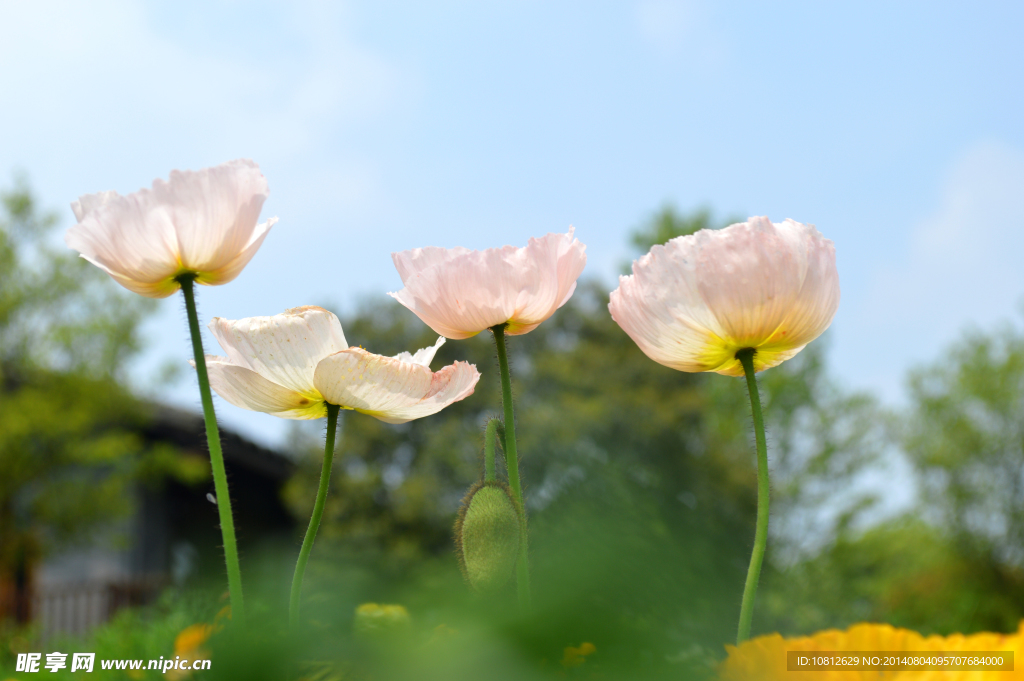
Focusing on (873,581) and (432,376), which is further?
(873,581)

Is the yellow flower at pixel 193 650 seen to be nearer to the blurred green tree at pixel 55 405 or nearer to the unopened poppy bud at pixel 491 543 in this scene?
the unopened poppy bud at pixel 491 543

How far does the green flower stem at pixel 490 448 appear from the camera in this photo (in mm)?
640

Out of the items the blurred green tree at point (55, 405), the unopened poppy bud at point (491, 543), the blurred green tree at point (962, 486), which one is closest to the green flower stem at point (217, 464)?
the unopened poppy bud at point (491, 543)

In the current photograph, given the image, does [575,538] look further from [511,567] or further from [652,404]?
[652,404]

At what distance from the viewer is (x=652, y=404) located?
1195 cm

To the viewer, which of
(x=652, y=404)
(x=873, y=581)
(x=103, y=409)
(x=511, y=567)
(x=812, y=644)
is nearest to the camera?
(x=511, y=567)

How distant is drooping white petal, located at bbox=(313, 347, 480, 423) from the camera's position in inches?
22.7

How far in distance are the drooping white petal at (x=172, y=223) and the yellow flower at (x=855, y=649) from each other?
0.46 m

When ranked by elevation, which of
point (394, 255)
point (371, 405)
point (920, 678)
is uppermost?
point (394, 255)

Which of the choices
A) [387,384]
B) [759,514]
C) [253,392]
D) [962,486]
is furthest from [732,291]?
[962,486]

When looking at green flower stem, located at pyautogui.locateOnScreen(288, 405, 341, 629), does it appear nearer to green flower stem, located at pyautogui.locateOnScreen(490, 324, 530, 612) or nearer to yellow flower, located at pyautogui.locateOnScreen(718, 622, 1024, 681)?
green flower stem, located at pyautogui.locateOnScreen(490, 324, 530, 612)

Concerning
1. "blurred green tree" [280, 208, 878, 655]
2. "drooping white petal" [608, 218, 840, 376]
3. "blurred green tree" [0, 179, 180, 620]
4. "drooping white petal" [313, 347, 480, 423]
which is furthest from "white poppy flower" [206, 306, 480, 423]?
"blurred green tree" [0, 179, 180, 620]

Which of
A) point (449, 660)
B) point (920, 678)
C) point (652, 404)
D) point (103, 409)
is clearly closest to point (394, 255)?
point (449, 660)

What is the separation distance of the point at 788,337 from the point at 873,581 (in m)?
15.2
